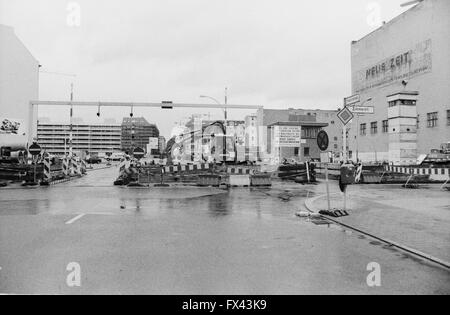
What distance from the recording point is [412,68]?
41.8m

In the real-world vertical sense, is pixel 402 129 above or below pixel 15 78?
below

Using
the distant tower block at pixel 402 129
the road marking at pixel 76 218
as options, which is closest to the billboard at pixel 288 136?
the road marking at pixel 76 218

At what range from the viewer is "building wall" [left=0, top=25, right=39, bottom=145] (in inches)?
1604

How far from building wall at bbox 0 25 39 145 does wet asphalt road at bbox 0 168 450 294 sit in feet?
106

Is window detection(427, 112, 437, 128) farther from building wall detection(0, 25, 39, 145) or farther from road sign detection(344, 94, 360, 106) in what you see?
building wall detection(0, 25, 39, 145)

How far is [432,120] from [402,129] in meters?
14.2

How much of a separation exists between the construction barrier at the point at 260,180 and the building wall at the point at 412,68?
21.8 m

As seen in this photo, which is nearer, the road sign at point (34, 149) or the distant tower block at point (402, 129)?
the road sign at point (34, 149)

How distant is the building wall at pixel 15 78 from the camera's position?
40.8m

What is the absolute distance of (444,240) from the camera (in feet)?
25.4

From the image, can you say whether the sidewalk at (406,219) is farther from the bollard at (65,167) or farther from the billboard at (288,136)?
the bollard at (65,167)

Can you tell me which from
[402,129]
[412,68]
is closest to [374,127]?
[412,68]

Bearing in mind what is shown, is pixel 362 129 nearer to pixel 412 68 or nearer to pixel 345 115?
pixel 412 68

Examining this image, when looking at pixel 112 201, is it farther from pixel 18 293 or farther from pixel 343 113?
pixel 18 293
